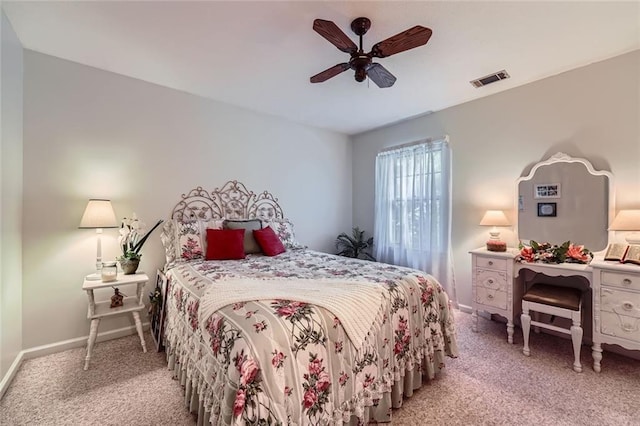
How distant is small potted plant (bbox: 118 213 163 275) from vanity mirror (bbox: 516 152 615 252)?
13.1ft

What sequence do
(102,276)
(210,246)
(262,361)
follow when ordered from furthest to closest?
1. (210,246)
2. (102,276)
3. (262,361)

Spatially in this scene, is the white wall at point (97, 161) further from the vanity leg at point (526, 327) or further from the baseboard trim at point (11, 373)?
the vanity leg at point (526, 327)

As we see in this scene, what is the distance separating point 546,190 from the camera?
9.27 feet

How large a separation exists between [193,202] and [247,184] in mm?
739

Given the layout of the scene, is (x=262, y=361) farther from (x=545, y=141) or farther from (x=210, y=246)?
(x=545, y=141)

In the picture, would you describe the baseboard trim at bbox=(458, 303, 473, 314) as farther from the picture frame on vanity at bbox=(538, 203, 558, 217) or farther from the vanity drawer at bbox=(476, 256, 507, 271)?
the picture frame on vanity at bbox=(538, 203, 558, 217)

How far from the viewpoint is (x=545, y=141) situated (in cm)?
285

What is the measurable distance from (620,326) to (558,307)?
38 cm

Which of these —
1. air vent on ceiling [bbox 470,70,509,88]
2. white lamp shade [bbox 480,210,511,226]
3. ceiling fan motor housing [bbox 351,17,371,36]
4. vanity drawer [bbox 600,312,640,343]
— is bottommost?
vanity drawer [bbox 600,312,640,343]

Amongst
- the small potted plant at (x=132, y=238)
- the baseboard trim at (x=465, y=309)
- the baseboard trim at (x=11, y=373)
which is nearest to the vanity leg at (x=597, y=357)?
the baseboard trim at (x=465, y=309)

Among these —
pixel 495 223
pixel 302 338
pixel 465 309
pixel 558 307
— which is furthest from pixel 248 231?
pixel 558 307

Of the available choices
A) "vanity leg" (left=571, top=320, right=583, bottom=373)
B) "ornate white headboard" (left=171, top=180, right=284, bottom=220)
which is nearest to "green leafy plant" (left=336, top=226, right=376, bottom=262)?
"ornate white headboard" (left=171, top=180, right=284, bottom=220)

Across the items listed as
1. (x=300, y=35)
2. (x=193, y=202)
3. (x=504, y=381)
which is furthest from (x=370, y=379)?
(x=193, y=202)

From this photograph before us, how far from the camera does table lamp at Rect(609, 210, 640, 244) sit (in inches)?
86.6
